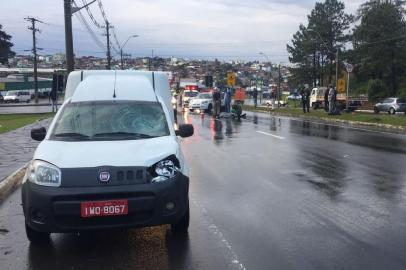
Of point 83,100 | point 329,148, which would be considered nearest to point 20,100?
point 329,148

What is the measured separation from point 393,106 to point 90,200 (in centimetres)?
4339

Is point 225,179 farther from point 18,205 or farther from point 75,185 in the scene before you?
point 75,185

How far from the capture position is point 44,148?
598 centimetres

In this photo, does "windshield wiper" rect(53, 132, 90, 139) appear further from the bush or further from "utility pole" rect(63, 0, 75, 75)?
the bush

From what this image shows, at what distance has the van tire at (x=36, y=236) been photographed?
5930 mm

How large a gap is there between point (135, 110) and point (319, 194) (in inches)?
138

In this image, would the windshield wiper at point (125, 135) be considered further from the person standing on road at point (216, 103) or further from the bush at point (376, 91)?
the bush at point (376, 91)

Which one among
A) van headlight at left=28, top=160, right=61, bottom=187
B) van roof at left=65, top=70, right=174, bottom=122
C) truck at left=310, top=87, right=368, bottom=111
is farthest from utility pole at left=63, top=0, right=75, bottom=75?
truck at left=310, top=87, right=368, bottom=111

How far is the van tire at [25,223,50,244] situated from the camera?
5.93m

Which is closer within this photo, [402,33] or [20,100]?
[402,33]

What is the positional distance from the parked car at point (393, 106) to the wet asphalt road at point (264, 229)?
3466cm

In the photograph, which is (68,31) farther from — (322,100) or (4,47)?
(4,47)

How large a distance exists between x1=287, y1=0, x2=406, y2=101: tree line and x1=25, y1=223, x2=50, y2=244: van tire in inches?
2209

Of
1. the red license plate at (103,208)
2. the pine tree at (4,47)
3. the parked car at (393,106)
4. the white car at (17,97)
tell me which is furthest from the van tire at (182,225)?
the pine tree at (4,47)
